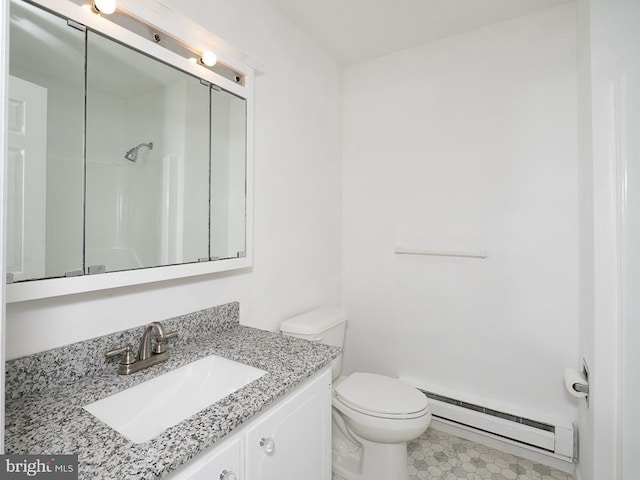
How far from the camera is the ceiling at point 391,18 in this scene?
1.74 metres

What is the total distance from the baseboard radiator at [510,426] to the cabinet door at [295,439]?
3.40 feet

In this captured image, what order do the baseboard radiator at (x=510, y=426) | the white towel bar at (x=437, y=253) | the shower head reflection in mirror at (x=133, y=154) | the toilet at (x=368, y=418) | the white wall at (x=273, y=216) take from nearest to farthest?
the white wall at (x=273, y=216) → the shower head reflection in mirror at (x=133, y=154) → the toilet at (x=368, y=418) → the baseboard radiator at (x=510, y=426) → the white towel bar at (x=437, y=253)

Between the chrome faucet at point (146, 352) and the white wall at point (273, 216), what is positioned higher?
the white wall at point (273, 216)

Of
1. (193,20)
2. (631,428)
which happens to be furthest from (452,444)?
(193,20)

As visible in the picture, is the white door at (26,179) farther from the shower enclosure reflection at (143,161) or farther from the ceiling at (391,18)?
the ceiling at (391,18)

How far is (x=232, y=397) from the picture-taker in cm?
90

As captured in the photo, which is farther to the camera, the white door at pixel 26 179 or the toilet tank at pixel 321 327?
the toilet tank at pixel 321 327

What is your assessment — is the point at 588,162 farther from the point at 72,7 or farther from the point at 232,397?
the point at 72,7

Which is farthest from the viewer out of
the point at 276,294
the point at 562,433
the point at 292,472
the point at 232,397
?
the point at 276,294

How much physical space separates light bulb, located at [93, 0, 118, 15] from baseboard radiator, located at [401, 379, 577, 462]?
2.37 metres

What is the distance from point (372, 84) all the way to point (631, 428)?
2254 mm

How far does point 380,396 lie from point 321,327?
1.48ft

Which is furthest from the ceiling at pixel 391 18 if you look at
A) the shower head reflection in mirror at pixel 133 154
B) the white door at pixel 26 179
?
the white door at pixel 26 179

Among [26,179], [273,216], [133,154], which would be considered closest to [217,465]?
[26,179]
